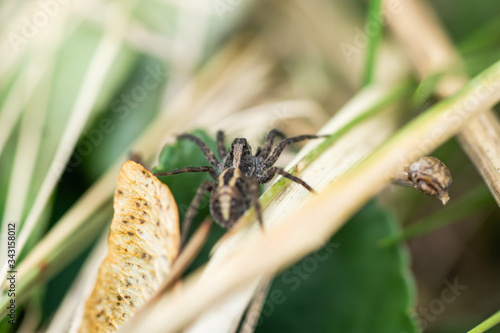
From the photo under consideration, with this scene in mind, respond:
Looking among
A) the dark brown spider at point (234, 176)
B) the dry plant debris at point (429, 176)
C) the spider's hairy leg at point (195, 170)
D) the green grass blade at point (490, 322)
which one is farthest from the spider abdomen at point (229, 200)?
the green grass blade at point (490, 322)

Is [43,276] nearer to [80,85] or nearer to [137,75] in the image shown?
[80,85]

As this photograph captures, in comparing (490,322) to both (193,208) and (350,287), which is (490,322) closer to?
(350,287)

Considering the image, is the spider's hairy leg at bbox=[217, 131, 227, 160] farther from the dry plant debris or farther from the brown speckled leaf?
the dry plant debris

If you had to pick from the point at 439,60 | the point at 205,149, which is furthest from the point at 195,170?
→ the point at 439,60

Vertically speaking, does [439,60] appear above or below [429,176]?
above

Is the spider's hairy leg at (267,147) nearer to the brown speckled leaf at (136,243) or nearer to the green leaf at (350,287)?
the green leaf at (350,287)

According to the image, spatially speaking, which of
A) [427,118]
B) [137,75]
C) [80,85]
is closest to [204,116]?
[137,75]

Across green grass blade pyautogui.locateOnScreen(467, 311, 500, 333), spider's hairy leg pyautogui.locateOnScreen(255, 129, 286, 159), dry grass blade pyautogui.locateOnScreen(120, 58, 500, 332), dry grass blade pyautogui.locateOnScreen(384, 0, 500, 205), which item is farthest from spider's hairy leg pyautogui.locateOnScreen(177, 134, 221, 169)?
green grass blade pyautogui.locateOnScreen(467, 311, 500, 333)
